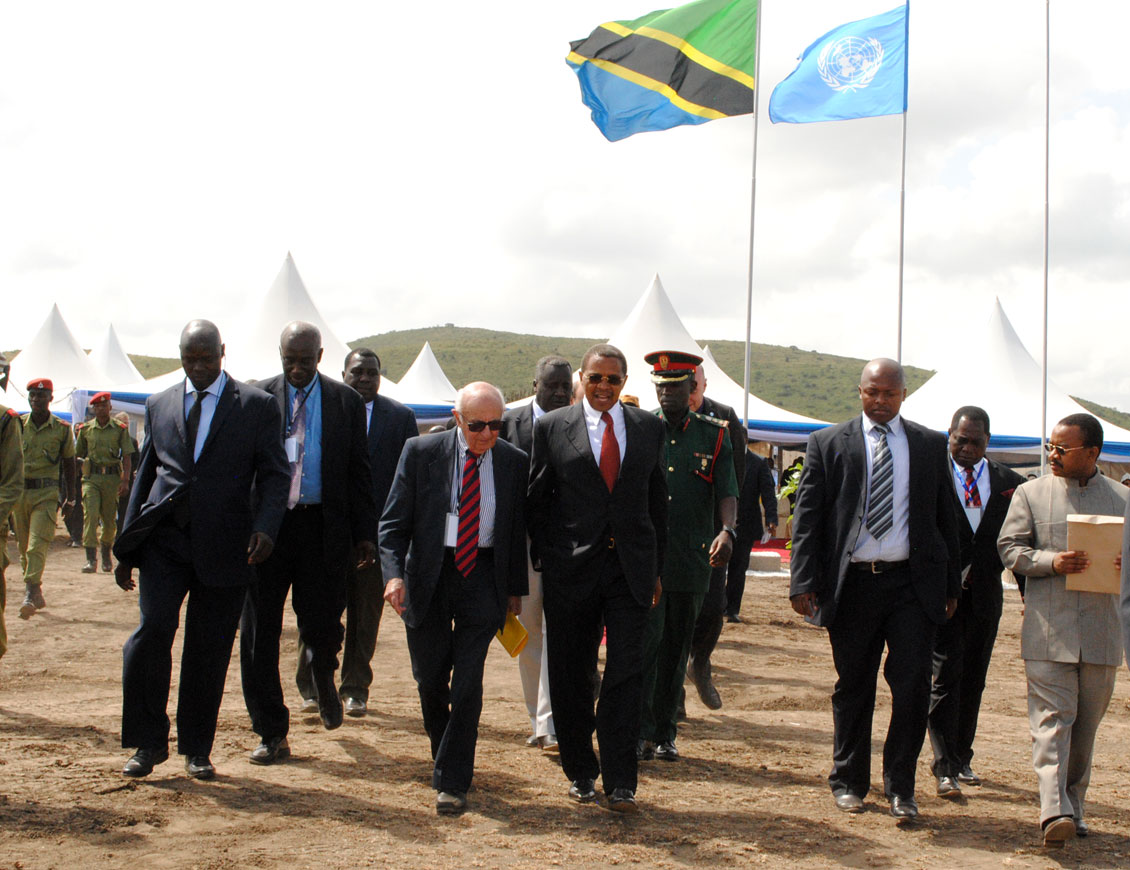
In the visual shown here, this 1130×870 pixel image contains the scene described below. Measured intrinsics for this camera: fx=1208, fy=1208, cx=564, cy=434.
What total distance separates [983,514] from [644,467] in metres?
1.99

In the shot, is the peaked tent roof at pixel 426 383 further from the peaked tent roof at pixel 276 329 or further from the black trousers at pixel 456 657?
the black trousers at pixel 456 657

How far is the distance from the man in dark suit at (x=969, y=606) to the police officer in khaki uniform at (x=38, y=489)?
781cm

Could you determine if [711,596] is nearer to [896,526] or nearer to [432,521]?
[896,526]

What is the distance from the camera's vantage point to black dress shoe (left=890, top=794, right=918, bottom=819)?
556 centimetres

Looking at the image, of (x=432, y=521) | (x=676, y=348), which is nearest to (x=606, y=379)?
(x=432, y=521)

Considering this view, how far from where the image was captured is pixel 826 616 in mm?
5848

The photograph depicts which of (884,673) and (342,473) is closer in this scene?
(884,673)

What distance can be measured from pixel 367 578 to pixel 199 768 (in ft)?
7.14

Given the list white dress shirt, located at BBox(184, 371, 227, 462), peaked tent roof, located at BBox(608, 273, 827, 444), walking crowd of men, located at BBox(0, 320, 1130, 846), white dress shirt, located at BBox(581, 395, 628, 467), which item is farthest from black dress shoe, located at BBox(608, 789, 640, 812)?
peaked tent roof, located at BBox(608, 273, 827, 444)

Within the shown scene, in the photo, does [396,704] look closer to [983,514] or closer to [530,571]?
[530,571]

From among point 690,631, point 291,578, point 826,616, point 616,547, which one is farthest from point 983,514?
point 291,578

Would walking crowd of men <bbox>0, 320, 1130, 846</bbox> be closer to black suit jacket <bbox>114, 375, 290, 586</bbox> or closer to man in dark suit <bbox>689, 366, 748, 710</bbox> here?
black suit jacket <bbox>114, 375, 290, 586</bbox>

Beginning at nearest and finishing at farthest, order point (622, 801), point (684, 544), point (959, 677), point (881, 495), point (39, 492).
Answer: point (622, 801)
point (881, 495)
point (959, 677)
point (684, 544)
point (39, 492)

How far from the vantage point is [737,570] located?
12.0 metres
